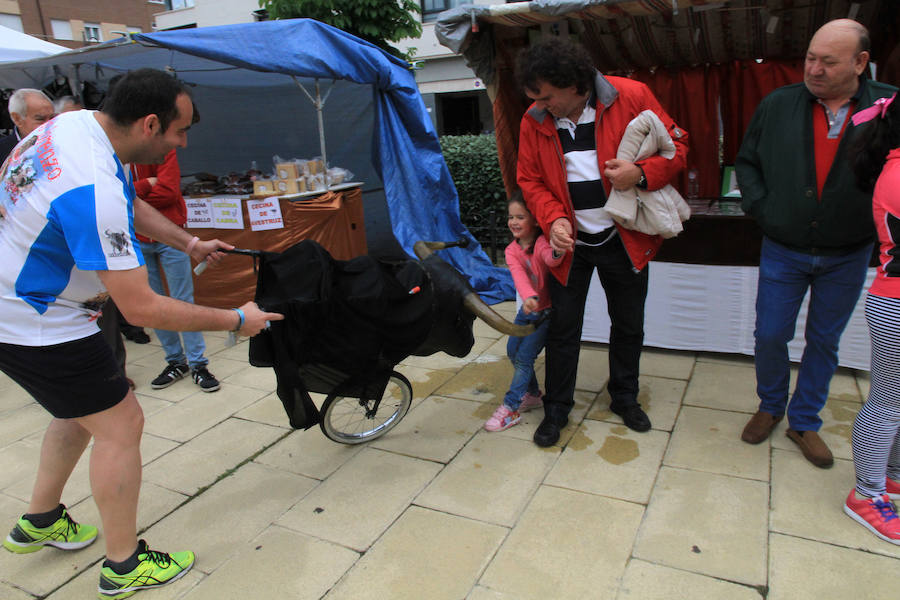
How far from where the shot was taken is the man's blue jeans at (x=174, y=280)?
421 cm

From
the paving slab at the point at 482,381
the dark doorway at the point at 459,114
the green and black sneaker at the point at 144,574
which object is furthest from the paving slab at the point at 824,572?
the dark doorway at the point at 459,114

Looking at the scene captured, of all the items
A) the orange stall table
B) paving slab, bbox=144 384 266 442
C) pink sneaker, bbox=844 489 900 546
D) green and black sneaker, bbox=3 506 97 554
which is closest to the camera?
pink sneaker, bbox=844 489 900 546

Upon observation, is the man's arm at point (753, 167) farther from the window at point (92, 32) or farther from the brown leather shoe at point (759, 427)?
the window at point (92, 32)

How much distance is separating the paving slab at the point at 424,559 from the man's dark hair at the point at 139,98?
1836 mm

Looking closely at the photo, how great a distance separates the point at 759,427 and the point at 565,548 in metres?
1.38

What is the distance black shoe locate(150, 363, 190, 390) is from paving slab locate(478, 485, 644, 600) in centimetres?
296

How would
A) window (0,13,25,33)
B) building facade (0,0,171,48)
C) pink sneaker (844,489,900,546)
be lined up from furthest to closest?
building facade (0,0,171,48), window (0,13,25,33), pink sneaker (844,489,900,546)

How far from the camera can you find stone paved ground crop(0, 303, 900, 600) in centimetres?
225

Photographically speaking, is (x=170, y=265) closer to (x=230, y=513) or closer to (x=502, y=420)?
(x=230, y=513)

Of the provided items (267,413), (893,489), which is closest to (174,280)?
(267,413)

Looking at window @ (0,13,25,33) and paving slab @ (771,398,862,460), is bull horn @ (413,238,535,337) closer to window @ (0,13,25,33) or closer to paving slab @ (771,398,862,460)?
paving slab @ (771,398,862,460)

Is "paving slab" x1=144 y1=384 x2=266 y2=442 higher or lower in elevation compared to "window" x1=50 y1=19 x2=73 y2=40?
lower

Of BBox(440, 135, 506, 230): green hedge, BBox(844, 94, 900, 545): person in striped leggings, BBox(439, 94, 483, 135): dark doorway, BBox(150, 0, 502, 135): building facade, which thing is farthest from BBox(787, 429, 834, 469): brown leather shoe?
BBox(439, 94, 483, 135): dark doorway

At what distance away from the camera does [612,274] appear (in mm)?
3088
